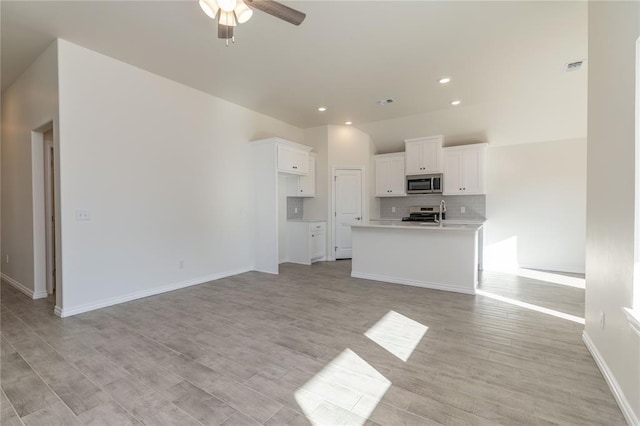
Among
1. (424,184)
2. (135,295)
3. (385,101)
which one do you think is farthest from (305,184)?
(135,295)

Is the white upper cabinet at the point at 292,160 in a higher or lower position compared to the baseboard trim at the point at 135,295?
higher

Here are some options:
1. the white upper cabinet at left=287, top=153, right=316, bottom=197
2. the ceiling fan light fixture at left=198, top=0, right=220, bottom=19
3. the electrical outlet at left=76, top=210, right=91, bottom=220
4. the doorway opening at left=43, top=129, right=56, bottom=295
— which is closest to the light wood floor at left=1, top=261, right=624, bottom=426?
the doorway opening at left=43, top=129, right=56, bottom=295

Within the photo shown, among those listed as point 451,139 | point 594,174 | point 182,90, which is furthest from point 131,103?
point 451,139

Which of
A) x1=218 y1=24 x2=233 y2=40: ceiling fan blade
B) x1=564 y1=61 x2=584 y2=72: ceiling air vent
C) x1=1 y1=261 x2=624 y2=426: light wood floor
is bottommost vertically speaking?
x1=1 y1=261 x2=624 y2=426: light wood floor

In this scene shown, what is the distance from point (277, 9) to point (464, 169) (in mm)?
5088

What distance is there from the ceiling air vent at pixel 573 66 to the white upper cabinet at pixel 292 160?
4.24 metres

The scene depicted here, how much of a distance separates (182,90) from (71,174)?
192 centimetres

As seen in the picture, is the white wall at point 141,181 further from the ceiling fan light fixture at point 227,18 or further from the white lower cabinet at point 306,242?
the ceiling fan light fixture at point 227,18

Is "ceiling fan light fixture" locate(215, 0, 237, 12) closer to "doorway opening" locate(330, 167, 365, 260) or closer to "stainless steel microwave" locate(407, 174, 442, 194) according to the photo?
"doorway opening" locate(330, 167, 365, 260)

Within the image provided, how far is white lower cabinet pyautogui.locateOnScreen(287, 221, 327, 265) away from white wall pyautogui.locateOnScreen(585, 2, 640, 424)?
14.7 feet

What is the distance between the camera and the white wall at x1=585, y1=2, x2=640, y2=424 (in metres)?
1.69

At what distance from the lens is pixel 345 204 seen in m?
6.78

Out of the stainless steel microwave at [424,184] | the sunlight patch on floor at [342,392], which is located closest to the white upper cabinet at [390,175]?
the stainless steel microwave at [424,184]

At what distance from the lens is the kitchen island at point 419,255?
407 cm
